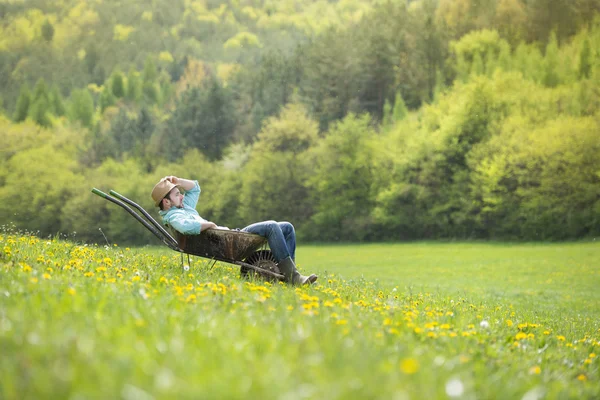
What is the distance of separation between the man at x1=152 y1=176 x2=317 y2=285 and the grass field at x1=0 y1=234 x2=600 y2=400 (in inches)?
18.1

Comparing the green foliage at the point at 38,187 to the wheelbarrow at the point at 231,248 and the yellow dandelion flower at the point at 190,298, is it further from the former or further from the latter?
the yellow dandelion flower at the point at 190,298

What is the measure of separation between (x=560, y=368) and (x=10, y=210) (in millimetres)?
79790

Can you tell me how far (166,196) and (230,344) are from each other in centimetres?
539

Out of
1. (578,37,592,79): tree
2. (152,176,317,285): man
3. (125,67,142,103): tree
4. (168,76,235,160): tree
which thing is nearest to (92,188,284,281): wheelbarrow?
(152,176,317,285): man

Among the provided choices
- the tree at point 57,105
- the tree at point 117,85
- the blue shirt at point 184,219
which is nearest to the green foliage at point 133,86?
the tree at point 117,85

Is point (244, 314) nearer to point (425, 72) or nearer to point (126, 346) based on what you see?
point (126, 346)

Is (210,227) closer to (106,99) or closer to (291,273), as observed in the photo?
(291,273)

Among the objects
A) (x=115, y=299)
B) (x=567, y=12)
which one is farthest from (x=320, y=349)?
(x=567, y=12)

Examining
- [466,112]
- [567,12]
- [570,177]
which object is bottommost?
[570,177]

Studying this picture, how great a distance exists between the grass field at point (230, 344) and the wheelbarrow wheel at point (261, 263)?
1.00 ft

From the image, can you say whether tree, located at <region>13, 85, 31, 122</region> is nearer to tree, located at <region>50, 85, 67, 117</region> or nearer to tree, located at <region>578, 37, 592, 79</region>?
tree, located at <region>50, 85, 67, 117</region>

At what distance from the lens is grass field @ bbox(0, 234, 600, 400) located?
11.0 ft

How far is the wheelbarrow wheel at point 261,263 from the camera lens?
9070 mm

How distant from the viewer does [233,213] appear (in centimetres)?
7162
